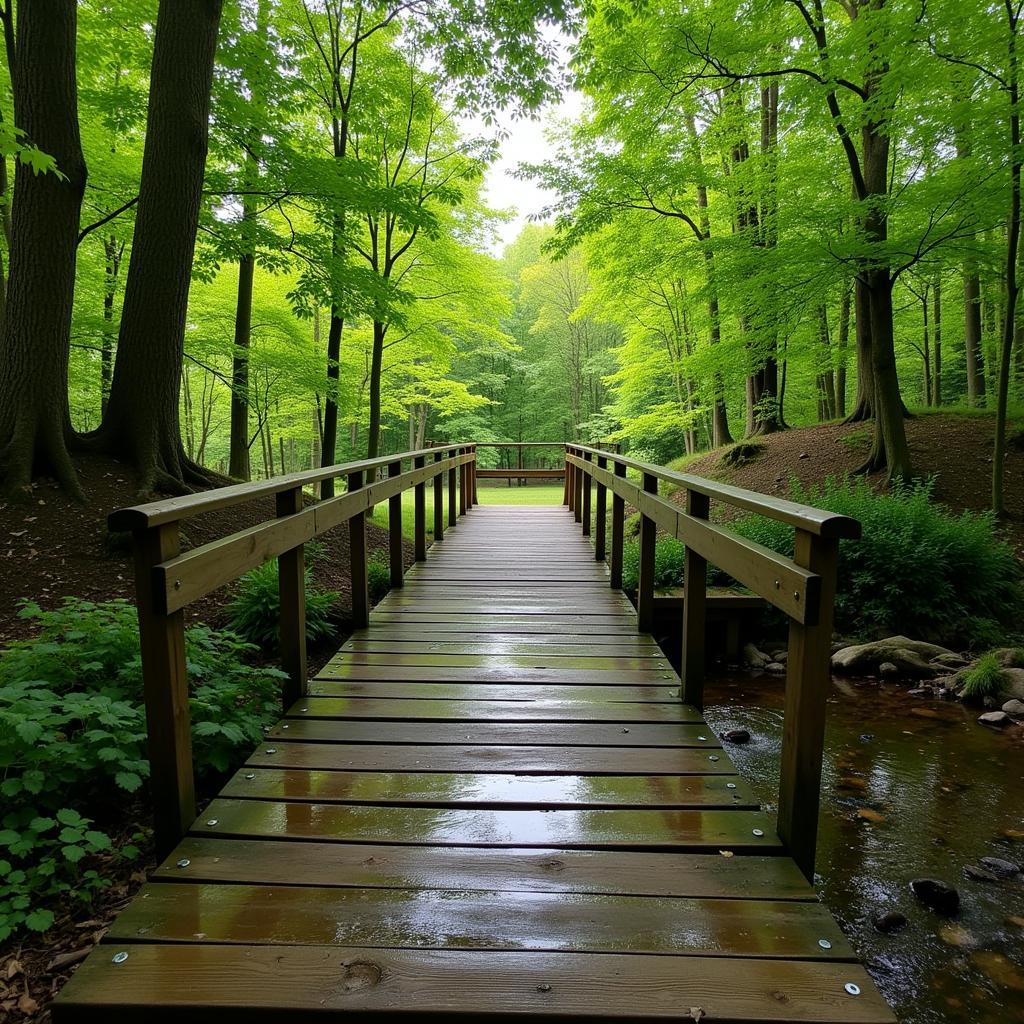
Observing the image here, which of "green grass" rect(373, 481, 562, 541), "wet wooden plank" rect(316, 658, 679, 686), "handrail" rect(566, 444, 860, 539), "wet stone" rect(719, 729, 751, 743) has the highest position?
"handrail" rect(566, 444, 860, 539)

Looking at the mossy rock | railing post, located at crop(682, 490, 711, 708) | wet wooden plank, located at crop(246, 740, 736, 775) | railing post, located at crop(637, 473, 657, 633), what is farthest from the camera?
the mossy rock

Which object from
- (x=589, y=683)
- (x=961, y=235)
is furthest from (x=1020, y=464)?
(x=589, y=683)

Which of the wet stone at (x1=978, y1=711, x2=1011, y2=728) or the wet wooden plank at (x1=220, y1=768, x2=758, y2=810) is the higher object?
the wet wooden plank at (x1=220, y1=768, x2=758, y2=810)

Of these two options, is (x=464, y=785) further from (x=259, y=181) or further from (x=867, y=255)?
(x=867, y=255)

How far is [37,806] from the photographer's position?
2.13m

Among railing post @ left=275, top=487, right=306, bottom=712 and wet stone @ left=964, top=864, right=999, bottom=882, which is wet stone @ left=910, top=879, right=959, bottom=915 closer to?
wet stone @ left=964, top=864, right=999, bottom=882

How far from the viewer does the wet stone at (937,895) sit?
2.57 metres

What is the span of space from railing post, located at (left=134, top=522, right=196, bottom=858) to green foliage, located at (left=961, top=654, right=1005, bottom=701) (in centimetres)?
549

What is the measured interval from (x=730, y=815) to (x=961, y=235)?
7980 mm

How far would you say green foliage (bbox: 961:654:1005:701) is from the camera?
4.80 m

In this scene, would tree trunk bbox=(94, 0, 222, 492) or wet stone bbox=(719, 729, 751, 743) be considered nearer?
wet stone bbox=(719, 729, 751, 743)

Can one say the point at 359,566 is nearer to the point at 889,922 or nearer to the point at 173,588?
the point at 173,588

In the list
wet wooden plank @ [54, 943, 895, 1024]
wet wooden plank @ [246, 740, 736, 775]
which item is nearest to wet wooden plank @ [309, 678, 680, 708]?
wet wooden plank @ [246, 740, 736, 775]

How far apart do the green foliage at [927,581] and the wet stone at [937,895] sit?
3774 mm
